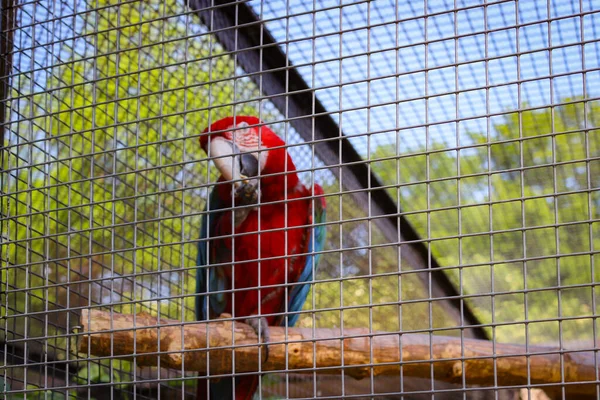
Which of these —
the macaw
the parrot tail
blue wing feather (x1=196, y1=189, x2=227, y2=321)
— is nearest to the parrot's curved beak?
the macaw

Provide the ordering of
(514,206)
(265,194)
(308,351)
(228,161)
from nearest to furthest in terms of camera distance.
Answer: (308,351)
(228,161)
(265,194)
(514,206)

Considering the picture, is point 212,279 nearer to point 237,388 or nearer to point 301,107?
point 237,388

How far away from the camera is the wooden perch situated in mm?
1218

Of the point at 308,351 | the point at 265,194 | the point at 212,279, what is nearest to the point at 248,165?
the point at 265,194

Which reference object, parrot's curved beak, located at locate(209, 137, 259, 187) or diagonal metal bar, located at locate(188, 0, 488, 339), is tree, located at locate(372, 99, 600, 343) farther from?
parrot's curved beak, located at locate(209, 137, 259, 187)

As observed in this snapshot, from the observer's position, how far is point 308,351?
141 centimetres

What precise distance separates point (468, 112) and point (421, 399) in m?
1.06

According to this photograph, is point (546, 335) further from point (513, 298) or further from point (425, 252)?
point (425, 252)

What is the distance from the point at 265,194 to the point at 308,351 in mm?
493

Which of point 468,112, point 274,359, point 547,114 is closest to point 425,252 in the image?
point 468,112

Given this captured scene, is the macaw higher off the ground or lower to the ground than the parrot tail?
higher

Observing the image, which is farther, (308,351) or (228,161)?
(228,161)

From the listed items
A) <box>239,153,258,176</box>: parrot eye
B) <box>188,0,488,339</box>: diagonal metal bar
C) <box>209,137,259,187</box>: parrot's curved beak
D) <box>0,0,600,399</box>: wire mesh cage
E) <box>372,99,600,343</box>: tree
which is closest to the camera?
<box>0,0,600,399</box>: wire mesh cage

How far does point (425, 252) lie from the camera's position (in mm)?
1902
